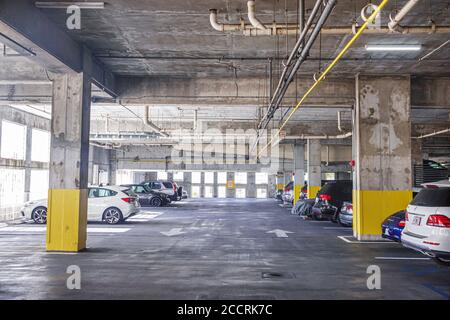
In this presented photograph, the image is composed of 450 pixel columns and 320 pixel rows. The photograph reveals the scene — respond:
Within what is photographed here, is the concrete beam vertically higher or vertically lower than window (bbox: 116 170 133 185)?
higher

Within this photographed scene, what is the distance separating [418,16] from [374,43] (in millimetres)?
1633

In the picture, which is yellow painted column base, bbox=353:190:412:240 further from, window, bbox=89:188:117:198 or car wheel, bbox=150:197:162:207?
car wheel, bbox=150:197:162:207

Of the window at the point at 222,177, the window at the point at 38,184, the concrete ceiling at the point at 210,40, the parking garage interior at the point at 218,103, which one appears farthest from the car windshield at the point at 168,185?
the concrete ceiling at the point at 210,40

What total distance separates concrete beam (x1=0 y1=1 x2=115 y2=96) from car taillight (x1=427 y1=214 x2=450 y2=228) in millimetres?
7366

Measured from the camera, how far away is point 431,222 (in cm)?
676

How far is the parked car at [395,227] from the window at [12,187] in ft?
45.7

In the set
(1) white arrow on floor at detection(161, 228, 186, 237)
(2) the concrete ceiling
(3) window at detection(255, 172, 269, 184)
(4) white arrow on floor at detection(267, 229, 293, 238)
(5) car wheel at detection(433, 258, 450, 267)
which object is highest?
(2) the concrete ceiling

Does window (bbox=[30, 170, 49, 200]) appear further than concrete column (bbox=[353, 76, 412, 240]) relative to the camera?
Yes

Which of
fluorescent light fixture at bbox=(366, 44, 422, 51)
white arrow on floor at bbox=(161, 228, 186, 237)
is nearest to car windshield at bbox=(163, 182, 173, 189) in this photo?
white arrow on floor at bbox=(161, 228, 186, 237)

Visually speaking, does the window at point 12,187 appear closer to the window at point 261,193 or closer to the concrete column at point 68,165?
the concrete column at point 68,165

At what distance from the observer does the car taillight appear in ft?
21.6

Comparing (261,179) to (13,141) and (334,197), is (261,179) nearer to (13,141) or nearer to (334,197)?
(334,197)

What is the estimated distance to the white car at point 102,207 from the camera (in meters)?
15.3
